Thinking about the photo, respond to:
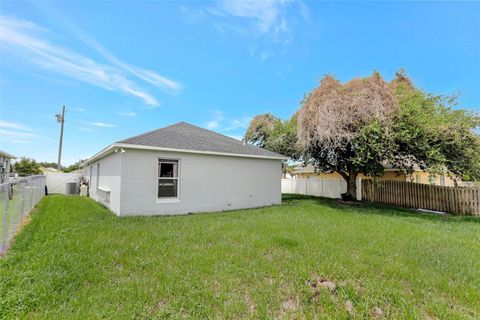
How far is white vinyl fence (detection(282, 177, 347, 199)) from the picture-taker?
16.5 m

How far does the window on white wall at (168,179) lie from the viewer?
8.77 metres

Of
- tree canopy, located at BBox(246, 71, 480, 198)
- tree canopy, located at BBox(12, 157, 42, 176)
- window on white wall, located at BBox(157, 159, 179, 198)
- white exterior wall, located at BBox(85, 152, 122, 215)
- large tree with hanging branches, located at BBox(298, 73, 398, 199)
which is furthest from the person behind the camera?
tree canopy, located at BBox(12, 157, 42, 176)

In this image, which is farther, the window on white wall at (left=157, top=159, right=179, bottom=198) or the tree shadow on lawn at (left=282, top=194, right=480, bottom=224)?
the tree shadow on lawn at (left=282, top=194, right=480, bottom=224)

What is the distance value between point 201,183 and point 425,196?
37.8 feet

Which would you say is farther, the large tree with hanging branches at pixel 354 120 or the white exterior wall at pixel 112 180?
the large tree with hanging branches at pixel 354 120

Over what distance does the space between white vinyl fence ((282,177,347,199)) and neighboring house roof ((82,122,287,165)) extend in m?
7.44

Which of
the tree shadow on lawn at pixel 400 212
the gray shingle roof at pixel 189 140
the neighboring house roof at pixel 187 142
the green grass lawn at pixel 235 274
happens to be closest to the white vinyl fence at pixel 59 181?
the neighboring house roof at pixel 187 142

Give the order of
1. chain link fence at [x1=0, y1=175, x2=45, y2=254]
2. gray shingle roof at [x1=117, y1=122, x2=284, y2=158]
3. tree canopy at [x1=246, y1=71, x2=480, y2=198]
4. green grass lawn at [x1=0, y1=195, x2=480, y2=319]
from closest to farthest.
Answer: green grass lawn at [x1=0, y1=195, x2=480, y2=319] < chain link fence at [x1=0, y1=175, x2=45, y2=254] < gray shingle roof at [x1=117, y1=122, x2=284, y2=158] < tree canopy at [x1=246, y1=71, x2=480, y2=198]

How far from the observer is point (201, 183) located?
31.0ft

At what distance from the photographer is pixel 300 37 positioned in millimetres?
11734

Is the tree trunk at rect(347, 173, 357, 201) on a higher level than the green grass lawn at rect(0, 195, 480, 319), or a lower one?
higher

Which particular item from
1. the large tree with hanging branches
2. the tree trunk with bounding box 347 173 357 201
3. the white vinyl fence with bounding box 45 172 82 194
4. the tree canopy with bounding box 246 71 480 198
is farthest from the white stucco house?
the white vinyl fence with bounding box 45 172 82 194

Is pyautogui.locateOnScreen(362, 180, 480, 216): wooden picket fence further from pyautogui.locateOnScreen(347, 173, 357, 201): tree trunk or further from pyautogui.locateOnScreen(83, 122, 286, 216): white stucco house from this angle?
pyautogui.locateOnScreen(83, 122, 286, 216): white stucco house

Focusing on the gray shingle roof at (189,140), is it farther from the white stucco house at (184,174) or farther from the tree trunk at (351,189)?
the tree trunk at (351,189)
